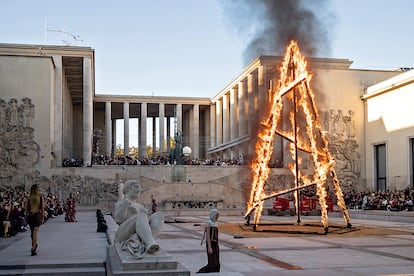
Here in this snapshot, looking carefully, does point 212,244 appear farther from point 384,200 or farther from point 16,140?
point 16,140

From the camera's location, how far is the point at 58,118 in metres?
48.8

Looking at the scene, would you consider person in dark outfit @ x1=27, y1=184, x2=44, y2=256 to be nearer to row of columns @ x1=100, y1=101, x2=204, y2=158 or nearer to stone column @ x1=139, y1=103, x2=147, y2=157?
row of columns @ x1=100, y1=101, x2=204, y2=158

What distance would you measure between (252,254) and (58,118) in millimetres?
37712

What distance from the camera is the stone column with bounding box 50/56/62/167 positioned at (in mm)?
47531

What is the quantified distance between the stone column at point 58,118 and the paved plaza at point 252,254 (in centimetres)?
2875

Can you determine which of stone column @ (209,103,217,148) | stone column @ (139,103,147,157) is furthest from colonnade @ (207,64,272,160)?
stone column @ (139,103,147,157)

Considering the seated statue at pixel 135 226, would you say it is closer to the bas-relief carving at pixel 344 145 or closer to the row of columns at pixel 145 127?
the bas-relief carving at pixel 344 145

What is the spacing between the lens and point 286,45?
22.0 m

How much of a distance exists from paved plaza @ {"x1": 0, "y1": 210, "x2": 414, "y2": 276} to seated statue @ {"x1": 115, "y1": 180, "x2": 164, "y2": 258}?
1.41 m

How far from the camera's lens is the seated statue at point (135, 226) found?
7.85m

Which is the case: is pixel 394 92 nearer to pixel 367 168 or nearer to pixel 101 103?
pixel 367 168

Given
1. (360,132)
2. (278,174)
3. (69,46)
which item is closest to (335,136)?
(360,132)

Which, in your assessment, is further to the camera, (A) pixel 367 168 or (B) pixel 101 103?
(B) pixel 101 103

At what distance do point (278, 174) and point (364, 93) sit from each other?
11.1 meters
